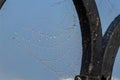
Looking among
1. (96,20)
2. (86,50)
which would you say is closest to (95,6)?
(96,20)

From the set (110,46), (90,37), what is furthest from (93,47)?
(110,46)

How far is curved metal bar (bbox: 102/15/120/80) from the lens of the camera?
5.71 m

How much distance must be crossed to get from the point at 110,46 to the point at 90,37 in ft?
0.93

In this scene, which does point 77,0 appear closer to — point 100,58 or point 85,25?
point 85,25

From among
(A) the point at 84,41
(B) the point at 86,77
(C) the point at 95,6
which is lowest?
(B) the point at 86,77

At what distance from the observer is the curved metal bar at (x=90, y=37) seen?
5.64m

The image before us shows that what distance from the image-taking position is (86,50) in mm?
5727

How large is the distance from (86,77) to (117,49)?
22.5 inches

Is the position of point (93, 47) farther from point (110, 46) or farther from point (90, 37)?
point (110, 46)

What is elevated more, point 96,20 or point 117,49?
point 96,20

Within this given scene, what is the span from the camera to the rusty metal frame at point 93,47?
563 cm

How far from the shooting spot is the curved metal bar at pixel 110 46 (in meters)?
5.71

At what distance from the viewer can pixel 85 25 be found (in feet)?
18.7

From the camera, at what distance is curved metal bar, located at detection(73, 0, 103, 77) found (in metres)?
5.64
